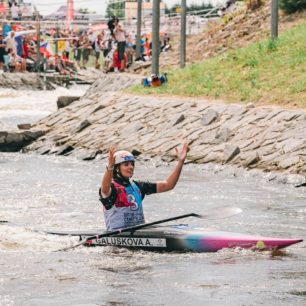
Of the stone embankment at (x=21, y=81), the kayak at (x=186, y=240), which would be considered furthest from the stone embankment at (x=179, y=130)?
the stone embankment at (x=21, y=81)

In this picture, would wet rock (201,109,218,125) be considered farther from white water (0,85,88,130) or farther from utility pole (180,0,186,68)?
utility pole (180,0,186,68)

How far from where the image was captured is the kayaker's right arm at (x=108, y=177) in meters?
13.0

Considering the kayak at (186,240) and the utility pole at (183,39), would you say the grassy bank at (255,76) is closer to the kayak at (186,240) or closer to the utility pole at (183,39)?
the utility pole at (183,39)

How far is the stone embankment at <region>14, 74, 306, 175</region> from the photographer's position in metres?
21.4

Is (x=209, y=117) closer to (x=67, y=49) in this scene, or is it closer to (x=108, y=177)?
(x=108, y=177)

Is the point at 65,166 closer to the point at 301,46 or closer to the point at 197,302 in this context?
the point at 301,46

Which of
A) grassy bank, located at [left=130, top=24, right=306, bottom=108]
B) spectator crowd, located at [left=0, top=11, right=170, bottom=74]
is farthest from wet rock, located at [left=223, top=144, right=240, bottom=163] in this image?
spectator crowd, located at [left=0, top=11, right=170, bottom=74]

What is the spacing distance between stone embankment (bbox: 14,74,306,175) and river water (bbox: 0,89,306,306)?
0.54 meters

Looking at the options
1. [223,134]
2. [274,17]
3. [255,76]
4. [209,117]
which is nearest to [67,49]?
[274,17]

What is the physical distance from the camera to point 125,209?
14.1 metres

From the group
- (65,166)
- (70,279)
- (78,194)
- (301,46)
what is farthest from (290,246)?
(301,46)

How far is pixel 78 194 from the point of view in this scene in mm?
19859

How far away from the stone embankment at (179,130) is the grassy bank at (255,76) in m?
0.56

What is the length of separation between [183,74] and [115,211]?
15.6m
